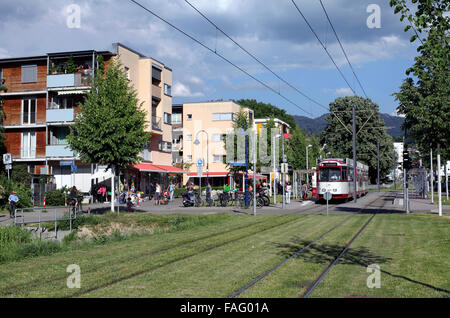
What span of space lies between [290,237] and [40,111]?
36191 millimetres

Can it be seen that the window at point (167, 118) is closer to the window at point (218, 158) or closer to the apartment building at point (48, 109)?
the apartment building at point (48, 109)

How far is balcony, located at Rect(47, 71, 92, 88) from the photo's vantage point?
44.3m

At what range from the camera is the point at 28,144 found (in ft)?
153

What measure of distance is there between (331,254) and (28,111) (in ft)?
133

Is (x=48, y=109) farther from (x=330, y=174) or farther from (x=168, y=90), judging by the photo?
(x=330, y=174)

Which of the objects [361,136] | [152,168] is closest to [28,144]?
[152,168]

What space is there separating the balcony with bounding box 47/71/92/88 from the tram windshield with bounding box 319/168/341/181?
21.8m

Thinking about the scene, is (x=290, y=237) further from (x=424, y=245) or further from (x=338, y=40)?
(x=338, y=40)

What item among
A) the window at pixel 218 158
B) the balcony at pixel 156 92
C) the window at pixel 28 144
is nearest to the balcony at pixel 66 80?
the window at pixel 28 144

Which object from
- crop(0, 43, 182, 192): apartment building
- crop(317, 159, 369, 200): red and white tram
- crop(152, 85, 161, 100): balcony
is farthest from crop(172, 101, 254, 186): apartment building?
crop(317, 159, 369, 200): red and white tram

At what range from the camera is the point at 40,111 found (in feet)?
151

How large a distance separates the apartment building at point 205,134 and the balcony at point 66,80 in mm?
33797

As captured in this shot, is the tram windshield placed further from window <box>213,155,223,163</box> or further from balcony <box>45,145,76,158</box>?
window <box>213,155,223,163</box>
